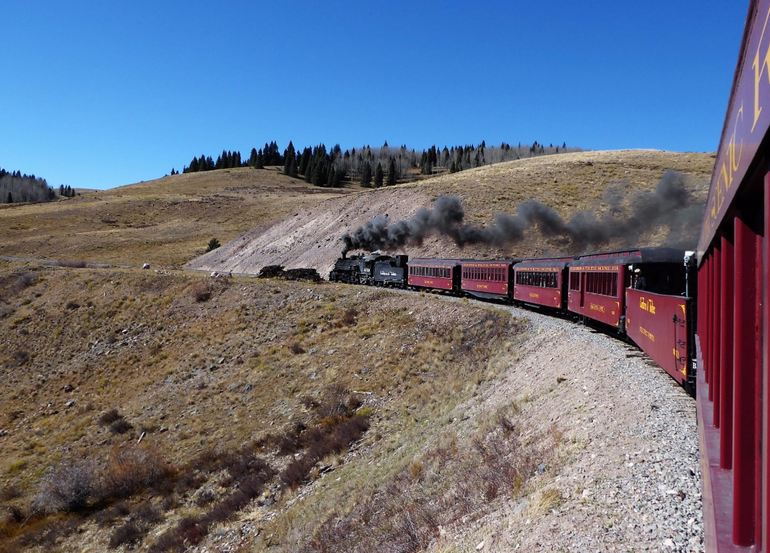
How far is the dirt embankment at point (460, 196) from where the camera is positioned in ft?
227

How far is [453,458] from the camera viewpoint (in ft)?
44.5

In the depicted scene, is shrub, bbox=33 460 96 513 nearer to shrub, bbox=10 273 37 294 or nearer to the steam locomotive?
the steam locomotive

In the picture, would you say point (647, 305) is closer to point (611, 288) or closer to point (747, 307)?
point (611, 288)

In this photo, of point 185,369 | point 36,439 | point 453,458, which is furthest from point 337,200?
point 453,458

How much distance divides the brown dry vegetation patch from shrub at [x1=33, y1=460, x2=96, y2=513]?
0.20 ft

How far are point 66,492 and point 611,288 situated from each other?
18920mm

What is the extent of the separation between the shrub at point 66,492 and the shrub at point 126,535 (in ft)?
11.7

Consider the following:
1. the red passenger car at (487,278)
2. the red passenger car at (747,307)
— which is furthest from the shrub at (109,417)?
the red passenger car at (747,307)

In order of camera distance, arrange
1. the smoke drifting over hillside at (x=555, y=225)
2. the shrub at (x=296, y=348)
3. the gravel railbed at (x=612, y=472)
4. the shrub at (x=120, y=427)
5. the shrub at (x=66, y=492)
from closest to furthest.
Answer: the gravel railbed at (x=612, y=472) < the shrub at (x=66, y=492) < the shrub at (x=120, y=427) < the shrub at (x=296, y=348) < the smoke drifting over hillside at (x=555, y=225)

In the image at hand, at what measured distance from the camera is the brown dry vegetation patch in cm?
1794

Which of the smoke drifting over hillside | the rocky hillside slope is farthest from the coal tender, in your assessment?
the smoke drifting over hillside

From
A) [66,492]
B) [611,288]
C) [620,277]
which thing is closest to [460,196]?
[611,288]

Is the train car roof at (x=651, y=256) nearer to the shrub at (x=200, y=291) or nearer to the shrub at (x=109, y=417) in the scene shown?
the shrub at (x=109, y=417)

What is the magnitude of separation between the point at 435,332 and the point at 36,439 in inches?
733
